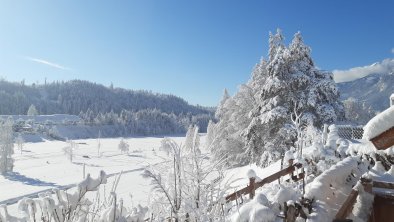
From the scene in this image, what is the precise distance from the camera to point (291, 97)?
65.0 ft

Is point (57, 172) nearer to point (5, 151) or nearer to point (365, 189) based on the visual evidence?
point (5, 151)

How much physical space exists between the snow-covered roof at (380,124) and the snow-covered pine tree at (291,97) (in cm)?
1447

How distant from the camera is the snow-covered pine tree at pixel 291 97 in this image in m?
19.2

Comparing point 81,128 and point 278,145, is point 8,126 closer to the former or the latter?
point 278,145

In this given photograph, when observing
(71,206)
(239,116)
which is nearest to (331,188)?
(71,206)

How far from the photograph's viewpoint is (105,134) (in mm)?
157125

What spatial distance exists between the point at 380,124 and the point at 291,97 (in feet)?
52.2

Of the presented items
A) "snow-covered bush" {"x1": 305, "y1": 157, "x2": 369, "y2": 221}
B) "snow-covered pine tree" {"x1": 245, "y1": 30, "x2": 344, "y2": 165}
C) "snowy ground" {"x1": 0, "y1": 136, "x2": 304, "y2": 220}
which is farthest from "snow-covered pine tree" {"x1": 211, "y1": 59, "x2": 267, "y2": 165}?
"snow-covered bush" {"x1": 305, "y1": 157, "x2": 369, "y2": 221}

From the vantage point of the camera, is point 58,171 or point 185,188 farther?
point 58,171

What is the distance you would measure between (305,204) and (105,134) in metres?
159

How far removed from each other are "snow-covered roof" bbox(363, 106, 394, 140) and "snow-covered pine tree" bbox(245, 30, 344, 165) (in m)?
14.5

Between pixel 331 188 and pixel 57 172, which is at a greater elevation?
pixel 331 188

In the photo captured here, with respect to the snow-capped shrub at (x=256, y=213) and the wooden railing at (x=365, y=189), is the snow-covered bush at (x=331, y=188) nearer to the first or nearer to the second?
the wooden railing at (x=365, y=189)

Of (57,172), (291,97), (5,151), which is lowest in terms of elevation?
(57,172)
